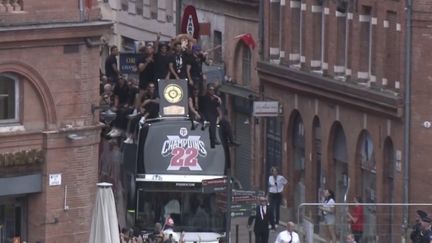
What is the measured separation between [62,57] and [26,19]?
3.97 feet

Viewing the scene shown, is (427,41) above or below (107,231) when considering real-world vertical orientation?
above

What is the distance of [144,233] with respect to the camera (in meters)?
53.0

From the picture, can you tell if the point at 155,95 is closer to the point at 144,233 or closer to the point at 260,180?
the point at 144,233

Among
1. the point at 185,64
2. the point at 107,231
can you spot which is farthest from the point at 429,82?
the point at 107,231

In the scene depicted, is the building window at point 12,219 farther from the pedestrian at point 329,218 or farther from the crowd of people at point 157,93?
the pedestrian at point 329,218

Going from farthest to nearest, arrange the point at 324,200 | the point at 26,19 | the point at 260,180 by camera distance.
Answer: the point at 260,180 → the point at 324,200 → the point at 26,19

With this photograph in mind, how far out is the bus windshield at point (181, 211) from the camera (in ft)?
174

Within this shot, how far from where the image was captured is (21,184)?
50438mm

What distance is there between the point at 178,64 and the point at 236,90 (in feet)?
54.6

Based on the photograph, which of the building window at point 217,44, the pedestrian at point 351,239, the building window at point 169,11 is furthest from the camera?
the building window at point 169,11

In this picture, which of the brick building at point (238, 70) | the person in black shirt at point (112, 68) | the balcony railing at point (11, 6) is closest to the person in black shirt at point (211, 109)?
the person in black shirt at point (112, 68)

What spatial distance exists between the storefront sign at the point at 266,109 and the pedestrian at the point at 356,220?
1401cm

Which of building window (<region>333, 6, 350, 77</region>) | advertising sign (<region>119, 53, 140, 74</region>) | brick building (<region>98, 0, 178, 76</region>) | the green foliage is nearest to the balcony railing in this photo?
the green foliage

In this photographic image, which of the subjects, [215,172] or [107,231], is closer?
[107,231]
